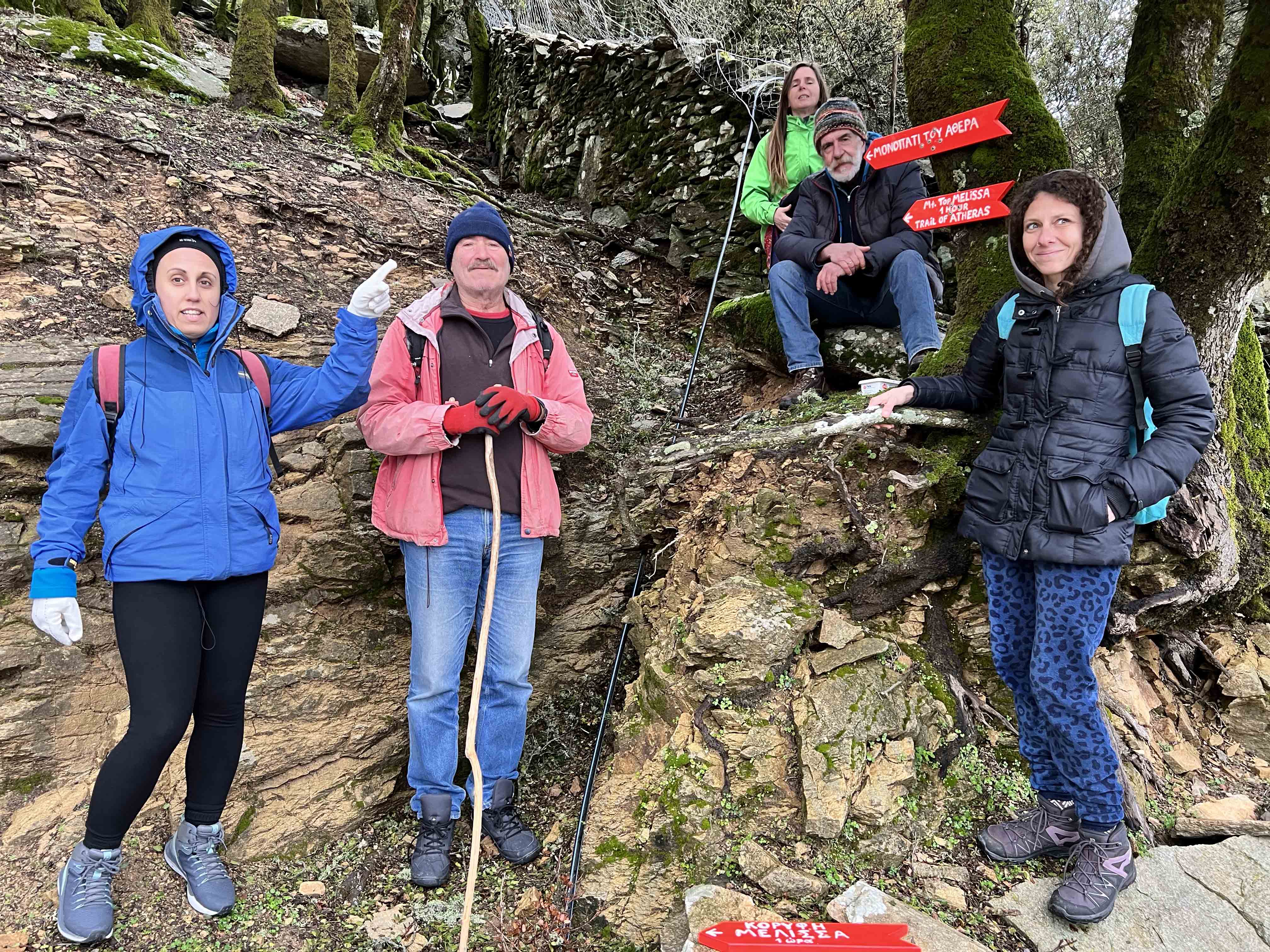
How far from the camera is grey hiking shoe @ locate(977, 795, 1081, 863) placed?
3074 mm

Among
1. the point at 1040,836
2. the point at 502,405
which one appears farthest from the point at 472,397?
the point at 1040,836

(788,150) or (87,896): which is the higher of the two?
(788,150)

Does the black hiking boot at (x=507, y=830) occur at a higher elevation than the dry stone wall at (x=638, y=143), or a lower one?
lower

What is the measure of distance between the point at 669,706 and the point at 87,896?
8.59 feet

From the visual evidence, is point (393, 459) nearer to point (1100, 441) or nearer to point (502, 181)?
point (1100, 441)

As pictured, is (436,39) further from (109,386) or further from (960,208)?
(109,386)

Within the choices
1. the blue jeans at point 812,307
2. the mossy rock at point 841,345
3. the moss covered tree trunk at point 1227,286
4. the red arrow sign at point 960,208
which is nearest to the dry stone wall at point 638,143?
the mossy rock at point 841,345

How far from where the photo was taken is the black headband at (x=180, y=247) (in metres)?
2.93

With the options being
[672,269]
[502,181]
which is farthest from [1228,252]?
[502,181]

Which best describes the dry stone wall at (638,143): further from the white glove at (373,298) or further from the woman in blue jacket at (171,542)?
the woman in blue jacket at (171,542)

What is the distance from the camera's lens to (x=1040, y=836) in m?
3.10

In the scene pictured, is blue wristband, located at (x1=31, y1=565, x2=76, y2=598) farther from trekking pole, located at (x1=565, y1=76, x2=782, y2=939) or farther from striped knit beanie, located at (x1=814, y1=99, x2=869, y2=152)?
striped knit beanie, located at (x1=814, y1=99, x2=869, y2=152)

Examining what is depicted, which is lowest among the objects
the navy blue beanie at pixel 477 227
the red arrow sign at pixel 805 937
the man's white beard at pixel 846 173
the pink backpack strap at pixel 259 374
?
the red arrow sign at pixel 805 937

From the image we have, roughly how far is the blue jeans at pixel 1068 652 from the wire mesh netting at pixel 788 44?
5768 millimetres
